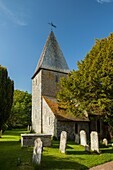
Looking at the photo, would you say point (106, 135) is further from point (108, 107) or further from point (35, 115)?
point (35, 115)

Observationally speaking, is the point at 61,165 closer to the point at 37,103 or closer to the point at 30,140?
the point at 30,140

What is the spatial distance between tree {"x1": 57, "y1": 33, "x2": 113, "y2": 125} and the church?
452 cm

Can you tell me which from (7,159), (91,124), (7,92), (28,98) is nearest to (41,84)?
(91,124)

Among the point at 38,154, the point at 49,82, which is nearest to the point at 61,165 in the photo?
the point at 38,154

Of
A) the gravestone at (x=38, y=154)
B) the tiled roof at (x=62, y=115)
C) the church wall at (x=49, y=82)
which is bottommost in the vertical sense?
the gravestone at (x=38, y=154)

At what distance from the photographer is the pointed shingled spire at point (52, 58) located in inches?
1187

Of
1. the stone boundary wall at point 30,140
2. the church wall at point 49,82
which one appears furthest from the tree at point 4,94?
the church wall at point 49,82

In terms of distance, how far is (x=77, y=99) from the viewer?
18188 mm

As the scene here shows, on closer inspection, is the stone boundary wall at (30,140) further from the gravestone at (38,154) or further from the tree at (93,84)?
the gravestone at (38,154)

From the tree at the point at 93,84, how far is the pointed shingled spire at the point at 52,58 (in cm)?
1148

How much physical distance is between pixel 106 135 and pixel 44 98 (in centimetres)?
1050

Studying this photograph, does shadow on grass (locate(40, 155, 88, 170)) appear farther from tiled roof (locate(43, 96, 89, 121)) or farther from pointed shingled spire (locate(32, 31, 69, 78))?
pointed shingled spire (locate(32, 31, 69, 78))

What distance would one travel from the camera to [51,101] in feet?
89.5

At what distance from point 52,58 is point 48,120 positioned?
1147cm
